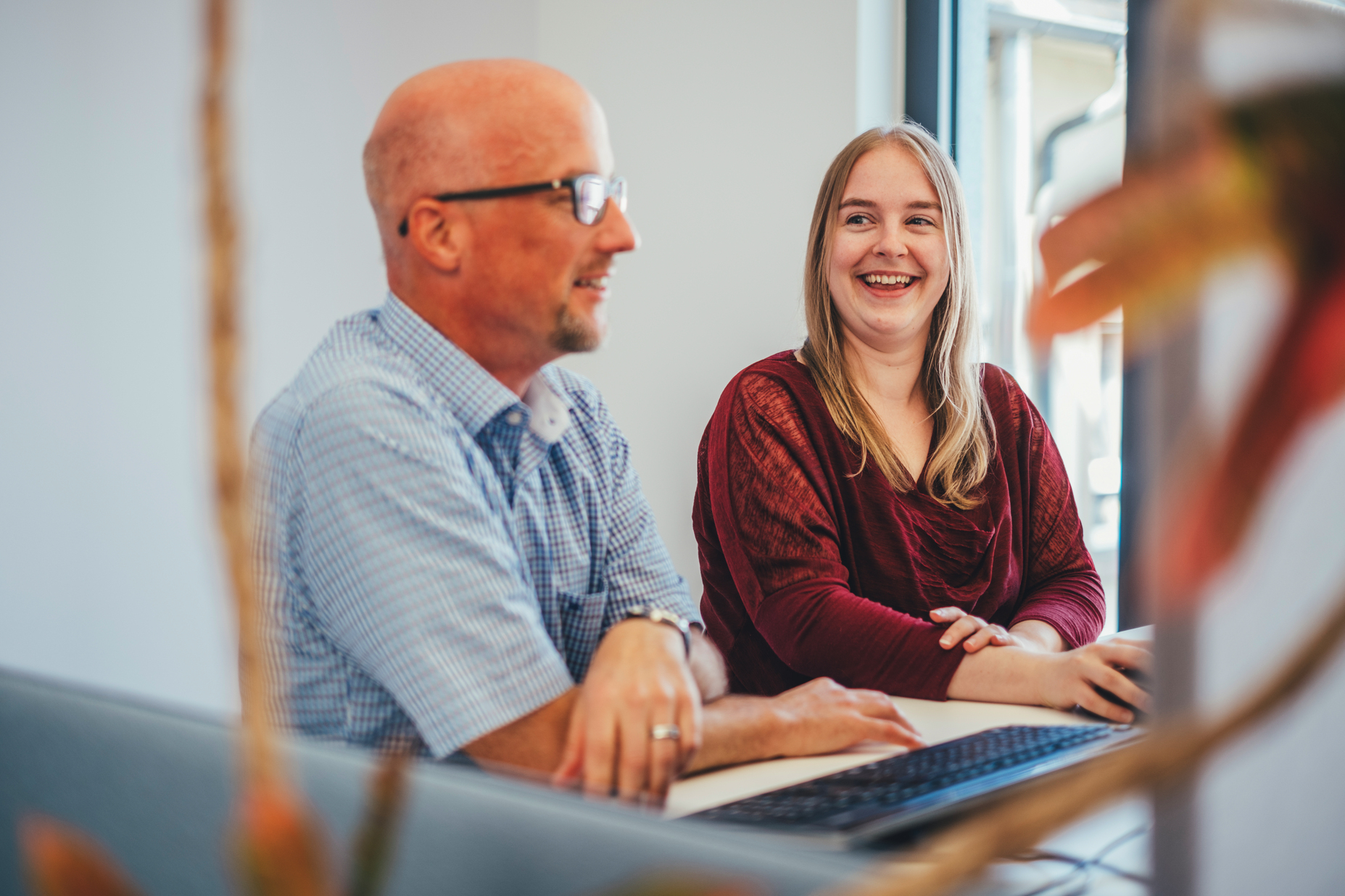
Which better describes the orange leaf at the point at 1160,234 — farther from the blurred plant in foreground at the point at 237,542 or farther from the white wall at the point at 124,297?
the white wall at the point at 124,297

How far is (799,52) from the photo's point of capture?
252cm

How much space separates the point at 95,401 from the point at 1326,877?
228 centimetres

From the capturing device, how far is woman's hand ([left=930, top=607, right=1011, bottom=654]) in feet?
4.26

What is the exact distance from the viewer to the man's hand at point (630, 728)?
0.93 m

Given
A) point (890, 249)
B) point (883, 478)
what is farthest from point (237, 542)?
point (890, 249)

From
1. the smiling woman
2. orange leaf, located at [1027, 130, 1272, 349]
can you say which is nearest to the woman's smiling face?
the smiling woman

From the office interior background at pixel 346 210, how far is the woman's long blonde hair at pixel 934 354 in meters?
0.12

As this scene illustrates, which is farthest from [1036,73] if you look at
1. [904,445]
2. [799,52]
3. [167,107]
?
[167,107]

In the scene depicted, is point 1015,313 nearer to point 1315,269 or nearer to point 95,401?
point 1315,269

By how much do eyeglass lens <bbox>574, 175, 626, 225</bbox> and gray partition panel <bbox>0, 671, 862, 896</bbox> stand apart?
37.2 inches

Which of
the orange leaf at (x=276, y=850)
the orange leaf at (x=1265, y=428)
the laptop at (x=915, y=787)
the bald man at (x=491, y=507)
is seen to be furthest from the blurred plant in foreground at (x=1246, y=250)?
the bald man at (x=491, y=507)

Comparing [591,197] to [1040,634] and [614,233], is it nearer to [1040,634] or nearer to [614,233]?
[614,233]

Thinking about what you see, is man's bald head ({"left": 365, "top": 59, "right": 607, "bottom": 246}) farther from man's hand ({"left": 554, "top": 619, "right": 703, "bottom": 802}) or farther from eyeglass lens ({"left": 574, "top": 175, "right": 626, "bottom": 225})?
man's hand ({"left": 554, "top": 619, "right": 703, "bottom": 802})

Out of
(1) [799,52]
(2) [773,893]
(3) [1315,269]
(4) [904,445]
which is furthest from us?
(1) [799,52]
